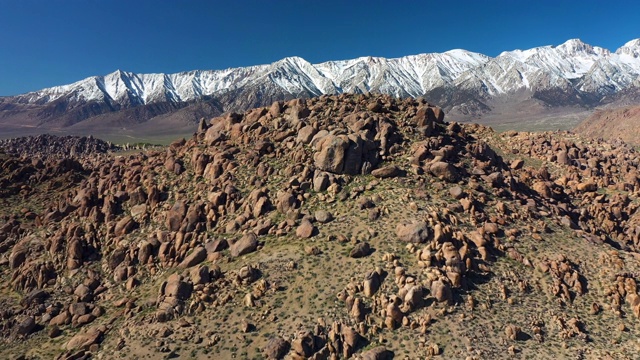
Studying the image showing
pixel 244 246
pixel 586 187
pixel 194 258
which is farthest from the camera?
pixel 586 187

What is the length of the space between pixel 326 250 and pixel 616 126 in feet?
582

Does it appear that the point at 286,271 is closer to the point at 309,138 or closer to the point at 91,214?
the point at 309,138

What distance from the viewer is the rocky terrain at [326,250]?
28.7 metres

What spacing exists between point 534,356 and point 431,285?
8.28m

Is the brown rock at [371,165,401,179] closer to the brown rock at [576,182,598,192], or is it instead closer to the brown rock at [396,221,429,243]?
the brown rock at [396,221,429,243]

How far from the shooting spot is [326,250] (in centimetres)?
3506

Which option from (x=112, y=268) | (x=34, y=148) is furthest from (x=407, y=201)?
(x=34, y=148)

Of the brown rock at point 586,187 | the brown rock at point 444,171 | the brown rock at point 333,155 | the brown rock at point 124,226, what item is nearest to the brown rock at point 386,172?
the brown rock at point 333,155

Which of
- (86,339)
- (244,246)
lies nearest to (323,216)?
(244,246)

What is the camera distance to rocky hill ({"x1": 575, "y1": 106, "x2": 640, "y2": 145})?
465ft

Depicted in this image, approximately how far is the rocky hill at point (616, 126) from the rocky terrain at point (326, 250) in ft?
363

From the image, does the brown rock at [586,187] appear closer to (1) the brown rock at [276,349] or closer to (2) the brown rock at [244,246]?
(2) the brown rock at [244,246]

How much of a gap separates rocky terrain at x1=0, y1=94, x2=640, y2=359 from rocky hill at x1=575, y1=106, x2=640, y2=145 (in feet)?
363

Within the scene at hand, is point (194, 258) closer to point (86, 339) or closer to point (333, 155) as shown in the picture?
point (86, 339)
